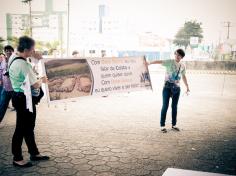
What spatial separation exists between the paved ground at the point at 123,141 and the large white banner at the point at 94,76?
26 centimetres

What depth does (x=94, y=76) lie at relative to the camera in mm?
6359

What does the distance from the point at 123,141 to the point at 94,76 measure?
4.96 ft

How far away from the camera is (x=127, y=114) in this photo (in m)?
9.20

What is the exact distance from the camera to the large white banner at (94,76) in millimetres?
5715

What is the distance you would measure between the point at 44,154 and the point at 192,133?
11.6 ft

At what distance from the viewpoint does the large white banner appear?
→ 571cm

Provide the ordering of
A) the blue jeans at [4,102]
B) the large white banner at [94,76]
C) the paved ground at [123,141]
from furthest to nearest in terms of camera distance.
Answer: the blue jeans at [4,102], the large white banner at [94,76], the paved ground at [123,141]

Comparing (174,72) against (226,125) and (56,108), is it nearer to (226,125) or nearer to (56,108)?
(226,125)

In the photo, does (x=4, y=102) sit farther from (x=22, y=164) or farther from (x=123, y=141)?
(x=123, y=141)

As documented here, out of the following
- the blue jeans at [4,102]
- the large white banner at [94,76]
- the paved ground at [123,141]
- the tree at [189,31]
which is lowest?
the paved ground at [123,141]

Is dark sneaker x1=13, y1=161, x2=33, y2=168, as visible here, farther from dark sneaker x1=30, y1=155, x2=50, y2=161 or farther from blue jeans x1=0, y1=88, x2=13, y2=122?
blue jeans x1=0, y1=88, x2=13, y2=122

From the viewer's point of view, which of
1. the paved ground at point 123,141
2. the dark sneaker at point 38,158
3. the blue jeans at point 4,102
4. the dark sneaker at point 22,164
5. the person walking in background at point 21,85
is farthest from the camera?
the blue jeans at point 4,102

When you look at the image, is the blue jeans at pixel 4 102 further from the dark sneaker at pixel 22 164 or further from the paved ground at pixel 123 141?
the dark sneaker at pixel 22 164

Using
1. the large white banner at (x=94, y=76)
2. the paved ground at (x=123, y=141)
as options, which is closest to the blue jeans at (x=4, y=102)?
the paved ground at (x=123, y=141)
